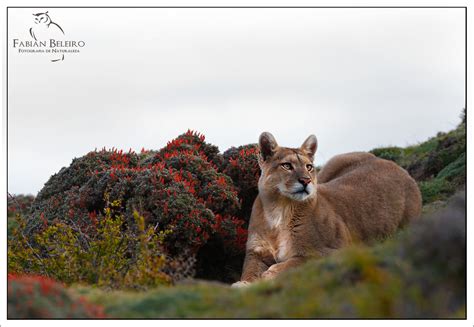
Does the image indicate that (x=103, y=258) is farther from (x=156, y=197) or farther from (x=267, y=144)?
(x=267, y=144)

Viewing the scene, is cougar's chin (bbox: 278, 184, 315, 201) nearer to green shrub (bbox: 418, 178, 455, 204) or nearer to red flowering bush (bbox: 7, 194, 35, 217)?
green shrub (bbox: 418, 178, 455, 204)

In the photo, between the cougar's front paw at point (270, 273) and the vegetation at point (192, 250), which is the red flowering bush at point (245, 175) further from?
the cougar's front paw at point (270, 273)

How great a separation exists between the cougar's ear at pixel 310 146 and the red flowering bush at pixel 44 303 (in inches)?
236

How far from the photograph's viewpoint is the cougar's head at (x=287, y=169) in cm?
1215

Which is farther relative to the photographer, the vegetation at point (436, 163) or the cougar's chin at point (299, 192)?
the vegetation at point (436, 163)

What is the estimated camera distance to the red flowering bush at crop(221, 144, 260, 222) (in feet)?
50.7

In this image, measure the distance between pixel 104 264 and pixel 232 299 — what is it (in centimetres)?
435

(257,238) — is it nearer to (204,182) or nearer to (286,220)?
(286,220)

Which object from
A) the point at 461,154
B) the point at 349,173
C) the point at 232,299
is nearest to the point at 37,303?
the point at 232,299

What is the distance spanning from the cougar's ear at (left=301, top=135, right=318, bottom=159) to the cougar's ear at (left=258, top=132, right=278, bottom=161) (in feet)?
1.74

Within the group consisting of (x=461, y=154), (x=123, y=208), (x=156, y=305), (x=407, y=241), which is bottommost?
(x=156, y=305)

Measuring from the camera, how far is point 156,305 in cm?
782

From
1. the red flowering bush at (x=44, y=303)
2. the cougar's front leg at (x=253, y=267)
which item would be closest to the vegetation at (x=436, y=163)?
the cougar's front leg at (x=253, y=267)

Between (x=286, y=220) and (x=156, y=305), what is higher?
(x=286, y=220)
